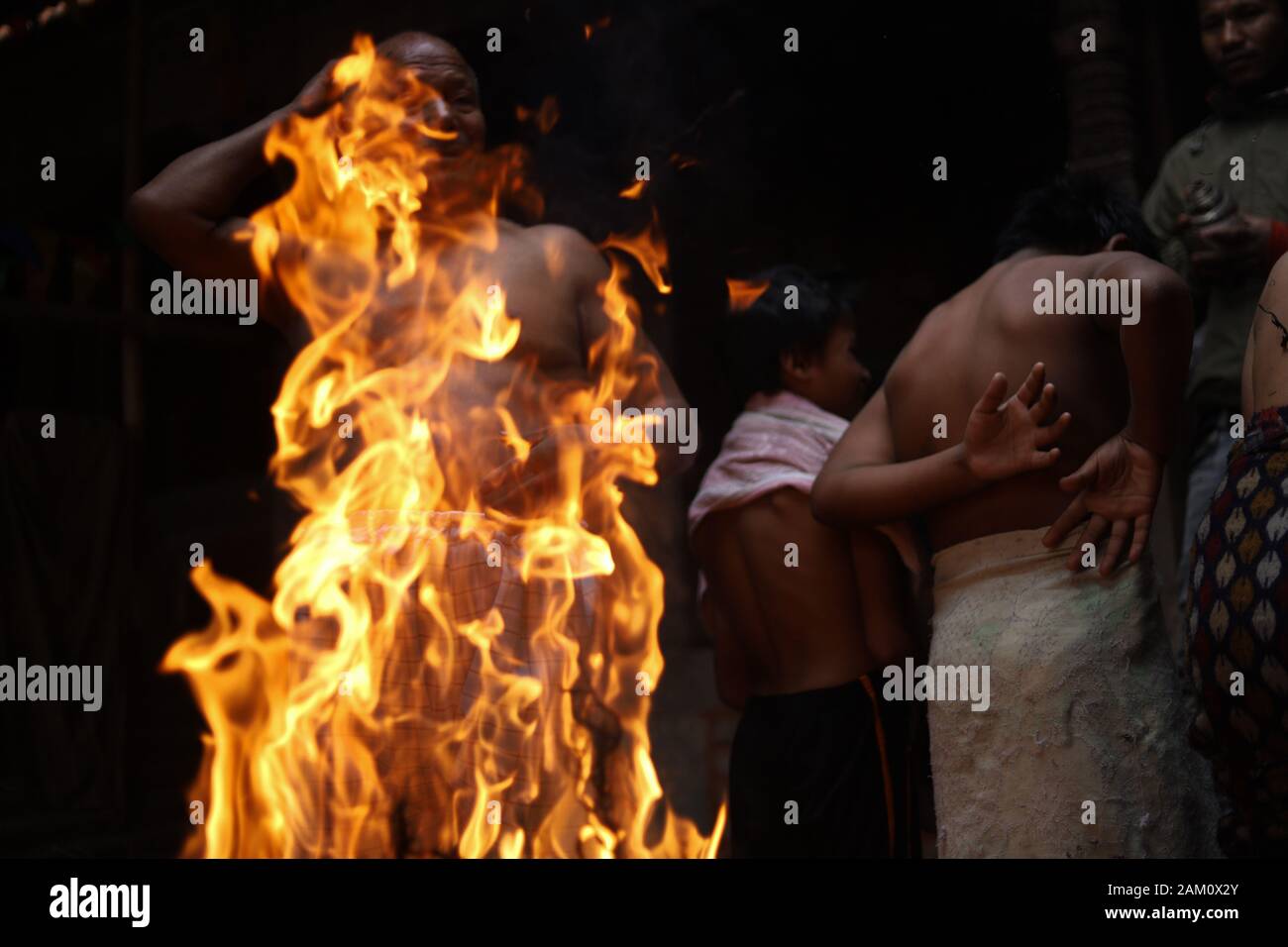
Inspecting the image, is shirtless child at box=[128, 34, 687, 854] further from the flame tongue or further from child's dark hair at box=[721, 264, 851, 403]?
child's dark hair at box=[721, 264, 851, 403]

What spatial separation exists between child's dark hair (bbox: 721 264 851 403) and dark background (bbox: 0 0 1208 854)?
1529 mm

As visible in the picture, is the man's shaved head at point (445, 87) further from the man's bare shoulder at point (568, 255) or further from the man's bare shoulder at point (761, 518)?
the man's bare shoulder at point (761, 518)

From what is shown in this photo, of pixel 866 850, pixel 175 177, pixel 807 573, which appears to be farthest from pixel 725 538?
pixel 175 177

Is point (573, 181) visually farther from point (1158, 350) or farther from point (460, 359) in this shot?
point (1158, 350)

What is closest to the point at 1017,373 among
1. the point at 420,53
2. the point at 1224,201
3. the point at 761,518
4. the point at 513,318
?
the point at 761,518

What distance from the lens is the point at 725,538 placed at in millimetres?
4289

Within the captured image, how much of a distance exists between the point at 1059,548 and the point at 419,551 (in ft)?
4.97

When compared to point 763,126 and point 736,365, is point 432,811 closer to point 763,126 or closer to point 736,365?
point 736,365

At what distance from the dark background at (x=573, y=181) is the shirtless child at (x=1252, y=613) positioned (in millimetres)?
2543

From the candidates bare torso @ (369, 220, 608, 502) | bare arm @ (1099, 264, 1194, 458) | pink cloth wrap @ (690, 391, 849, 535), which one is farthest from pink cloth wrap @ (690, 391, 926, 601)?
bare arm @ (1099, 264, 1194, 458)

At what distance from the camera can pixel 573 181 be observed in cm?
579

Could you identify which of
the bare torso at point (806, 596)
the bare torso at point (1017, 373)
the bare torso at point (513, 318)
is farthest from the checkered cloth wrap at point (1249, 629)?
the bare torso at point (513, 318)

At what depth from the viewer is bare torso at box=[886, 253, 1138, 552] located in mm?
3488

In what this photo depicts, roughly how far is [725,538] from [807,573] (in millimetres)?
298
